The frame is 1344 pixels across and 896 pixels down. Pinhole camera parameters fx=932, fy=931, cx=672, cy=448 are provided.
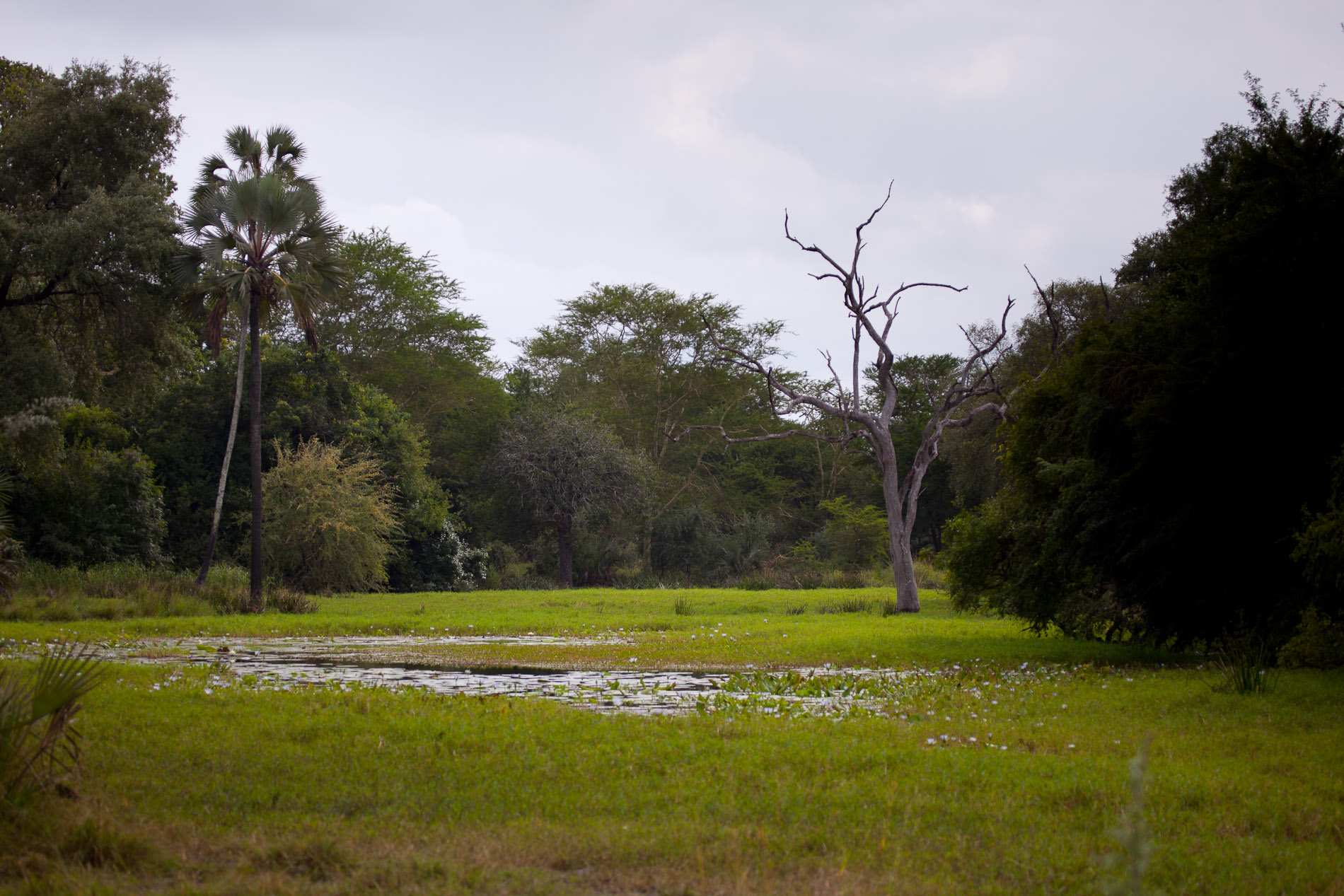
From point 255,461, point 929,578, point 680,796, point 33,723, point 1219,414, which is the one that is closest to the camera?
point 33,723

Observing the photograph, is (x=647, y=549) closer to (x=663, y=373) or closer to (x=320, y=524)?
(x=663, y=373)

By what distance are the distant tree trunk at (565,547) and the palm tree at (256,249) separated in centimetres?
1724

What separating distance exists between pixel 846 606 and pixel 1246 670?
15.0m

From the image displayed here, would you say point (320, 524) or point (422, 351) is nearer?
point (320, 524)

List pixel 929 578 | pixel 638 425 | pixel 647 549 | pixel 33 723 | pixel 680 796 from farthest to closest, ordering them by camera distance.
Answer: pixel 638 425 → pixel 647 549 → pixel 929 578 → pixel 680 796 → pixel 33 723

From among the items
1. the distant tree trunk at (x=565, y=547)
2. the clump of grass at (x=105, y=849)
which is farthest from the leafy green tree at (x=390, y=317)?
the clump of grass at (x=105, y=849)

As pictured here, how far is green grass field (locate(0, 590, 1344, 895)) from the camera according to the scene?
161 inches

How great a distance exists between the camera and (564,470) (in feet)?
127

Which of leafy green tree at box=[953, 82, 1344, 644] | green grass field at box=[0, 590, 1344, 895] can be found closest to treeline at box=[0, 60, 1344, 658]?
leafy green tree at box=[953, 82, 1344, 644]

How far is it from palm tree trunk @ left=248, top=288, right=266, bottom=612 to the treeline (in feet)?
2.62

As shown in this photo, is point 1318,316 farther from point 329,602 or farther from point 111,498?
point 111,498

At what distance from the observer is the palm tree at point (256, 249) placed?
71.7ft

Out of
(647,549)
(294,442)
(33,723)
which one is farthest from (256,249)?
(647,549)

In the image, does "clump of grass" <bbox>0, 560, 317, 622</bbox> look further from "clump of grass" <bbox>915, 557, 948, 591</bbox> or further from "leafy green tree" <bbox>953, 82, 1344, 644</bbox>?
"clump of grass" <bbox>915, 557, 948, 591</bbox>
